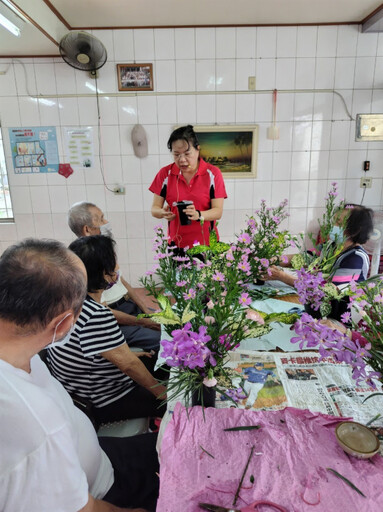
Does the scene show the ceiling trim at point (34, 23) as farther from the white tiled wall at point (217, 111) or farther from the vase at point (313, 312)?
the vase at point (313, 312)

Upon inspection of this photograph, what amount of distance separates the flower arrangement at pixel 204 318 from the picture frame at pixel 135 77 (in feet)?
8.91

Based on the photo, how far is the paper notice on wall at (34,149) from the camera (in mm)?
3350

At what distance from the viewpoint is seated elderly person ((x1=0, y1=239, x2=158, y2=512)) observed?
25.7 inches

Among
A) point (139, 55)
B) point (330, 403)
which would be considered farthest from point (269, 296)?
point (139, 55)

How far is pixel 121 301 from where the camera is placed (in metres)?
2.32

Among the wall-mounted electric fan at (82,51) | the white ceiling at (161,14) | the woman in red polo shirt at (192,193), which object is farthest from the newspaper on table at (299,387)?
the wall-mounted electric fan at (82,51)

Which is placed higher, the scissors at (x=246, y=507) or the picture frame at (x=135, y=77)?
the picture frame at (x=135, y=77)

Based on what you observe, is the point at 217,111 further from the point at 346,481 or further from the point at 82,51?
the point at 346,481

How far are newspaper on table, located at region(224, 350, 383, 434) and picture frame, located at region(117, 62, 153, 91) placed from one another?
9.53 ft

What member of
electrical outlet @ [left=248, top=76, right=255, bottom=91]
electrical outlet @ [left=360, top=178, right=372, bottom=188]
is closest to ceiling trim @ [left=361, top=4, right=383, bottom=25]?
electrical outlet @ [left=248, top=76, right=255, bottom=91]

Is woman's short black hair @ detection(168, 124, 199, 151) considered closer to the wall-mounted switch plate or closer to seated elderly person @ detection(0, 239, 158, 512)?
seated elderly person @ detection(0, 239, 158, 512)

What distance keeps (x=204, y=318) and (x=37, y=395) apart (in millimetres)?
431

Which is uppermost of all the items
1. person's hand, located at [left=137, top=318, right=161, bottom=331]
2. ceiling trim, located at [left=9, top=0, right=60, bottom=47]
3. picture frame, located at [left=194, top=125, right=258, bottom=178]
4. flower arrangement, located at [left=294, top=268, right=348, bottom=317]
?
ceiling trim, located at [left=9, top=0, right=60, bottom=47]

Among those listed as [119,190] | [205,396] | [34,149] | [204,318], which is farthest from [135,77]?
Answer: [205,396]
